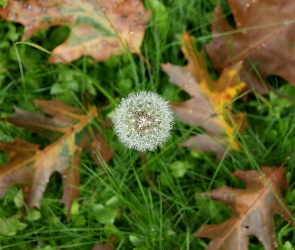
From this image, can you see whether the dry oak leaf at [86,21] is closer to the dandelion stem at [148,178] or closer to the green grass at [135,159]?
the green grass at [135,159]

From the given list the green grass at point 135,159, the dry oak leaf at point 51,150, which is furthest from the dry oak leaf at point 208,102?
the dry oak leaf at point 51,150

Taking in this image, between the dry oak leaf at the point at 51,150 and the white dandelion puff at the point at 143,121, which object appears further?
the dry oak leaf at the point at 51,150

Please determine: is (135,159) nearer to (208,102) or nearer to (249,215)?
(208,102)

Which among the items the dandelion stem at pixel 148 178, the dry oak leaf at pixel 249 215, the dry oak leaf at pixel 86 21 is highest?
the dry oak leaf at pixel 86 21

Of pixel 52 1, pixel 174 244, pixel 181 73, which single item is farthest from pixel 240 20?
pixel 174 244

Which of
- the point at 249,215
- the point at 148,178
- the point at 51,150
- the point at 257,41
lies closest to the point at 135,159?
the point at 148,178
